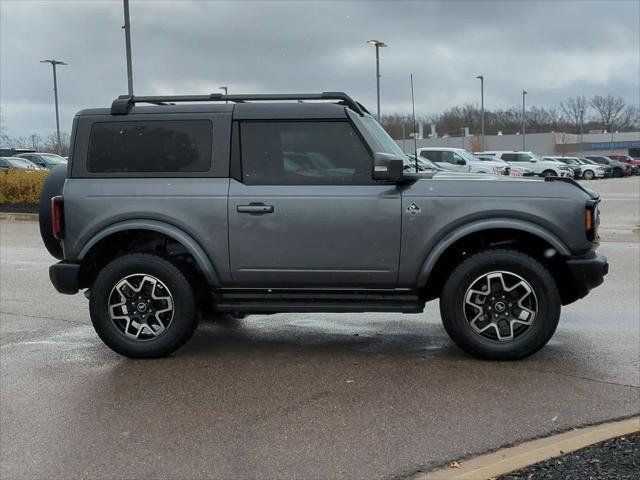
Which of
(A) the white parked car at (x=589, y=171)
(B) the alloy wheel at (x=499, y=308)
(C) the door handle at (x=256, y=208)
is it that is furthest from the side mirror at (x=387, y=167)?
(A) the white parked car at (x=589, y=171)

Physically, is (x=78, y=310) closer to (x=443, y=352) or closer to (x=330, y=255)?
(x=330, y=255)

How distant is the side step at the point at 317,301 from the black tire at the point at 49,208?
4.80 ft

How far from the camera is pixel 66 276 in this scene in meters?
5.41

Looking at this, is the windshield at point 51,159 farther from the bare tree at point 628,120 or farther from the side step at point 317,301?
the bare tree at point 628,120

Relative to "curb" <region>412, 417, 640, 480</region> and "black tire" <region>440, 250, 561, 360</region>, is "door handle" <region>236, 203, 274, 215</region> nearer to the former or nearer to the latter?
"black tire" <region>440, 250, 561, 360</region>

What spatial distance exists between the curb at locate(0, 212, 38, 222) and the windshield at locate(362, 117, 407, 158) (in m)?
16.0

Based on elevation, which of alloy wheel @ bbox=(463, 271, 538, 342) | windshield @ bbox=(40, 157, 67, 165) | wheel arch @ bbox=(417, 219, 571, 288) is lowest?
alloy wheel @ bbox=(463, 271, 538, 342)

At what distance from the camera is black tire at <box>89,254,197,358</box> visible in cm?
534

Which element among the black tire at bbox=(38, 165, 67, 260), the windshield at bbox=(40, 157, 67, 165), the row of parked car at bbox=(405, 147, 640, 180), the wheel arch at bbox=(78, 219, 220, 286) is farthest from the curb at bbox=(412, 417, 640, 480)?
the windshield at bbox=(40, 157, 67, 165)

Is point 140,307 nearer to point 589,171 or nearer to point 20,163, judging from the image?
point 20,163

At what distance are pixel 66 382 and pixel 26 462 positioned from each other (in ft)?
4.39

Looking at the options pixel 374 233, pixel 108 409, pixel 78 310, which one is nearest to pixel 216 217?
pixel 374 233

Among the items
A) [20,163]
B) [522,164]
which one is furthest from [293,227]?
[522,164]

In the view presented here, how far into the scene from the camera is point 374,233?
515cm
